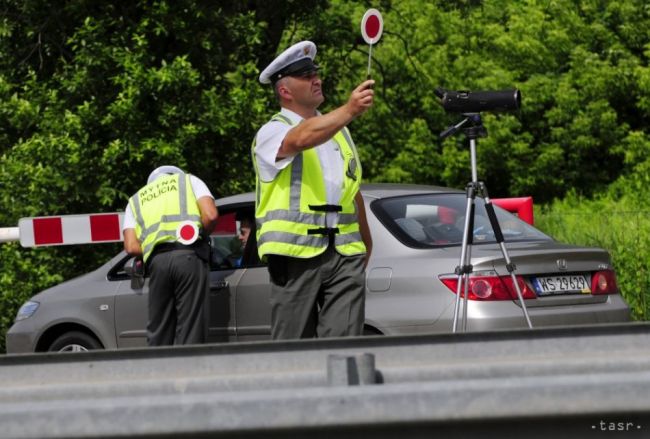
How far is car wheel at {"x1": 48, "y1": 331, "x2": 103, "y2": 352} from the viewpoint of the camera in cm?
924

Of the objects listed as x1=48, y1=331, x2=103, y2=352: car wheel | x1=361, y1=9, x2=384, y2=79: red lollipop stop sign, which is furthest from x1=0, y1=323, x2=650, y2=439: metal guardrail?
x1=48, y1=331, x2=103, y2=352: car wheel

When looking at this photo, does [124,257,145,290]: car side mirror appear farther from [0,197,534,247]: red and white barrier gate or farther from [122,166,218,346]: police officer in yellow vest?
[0,197,534,247]: red and white barrier gate

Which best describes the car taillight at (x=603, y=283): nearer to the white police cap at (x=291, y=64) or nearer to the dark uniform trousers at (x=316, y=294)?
the dark uniform trousers at (x=316, y=294)

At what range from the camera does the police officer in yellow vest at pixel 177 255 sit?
8180 mm

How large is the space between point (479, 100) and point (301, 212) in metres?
2.26

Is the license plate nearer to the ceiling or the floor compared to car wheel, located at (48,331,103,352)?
nearer to the ceiling

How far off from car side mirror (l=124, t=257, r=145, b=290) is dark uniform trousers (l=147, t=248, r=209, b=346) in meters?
0.39

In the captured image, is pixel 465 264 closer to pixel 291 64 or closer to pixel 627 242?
pixel 291 64

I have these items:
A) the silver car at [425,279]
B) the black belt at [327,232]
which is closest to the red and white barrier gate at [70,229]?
the silver car at [425,279]

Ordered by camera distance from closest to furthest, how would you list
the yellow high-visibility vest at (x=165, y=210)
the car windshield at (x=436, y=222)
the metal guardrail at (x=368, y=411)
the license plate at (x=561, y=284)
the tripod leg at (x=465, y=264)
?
the metal guardrail at (x=368, y=411)
the tripod leg at (x=465, y=264)
the license plate at (x=561, y=284)
the car windshield at (x=436, y=222)
the yellow high-visibility vest at (x=165, y=210)

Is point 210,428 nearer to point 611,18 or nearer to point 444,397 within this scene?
point 444,397

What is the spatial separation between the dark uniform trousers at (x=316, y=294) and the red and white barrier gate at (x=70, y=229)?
201 inches

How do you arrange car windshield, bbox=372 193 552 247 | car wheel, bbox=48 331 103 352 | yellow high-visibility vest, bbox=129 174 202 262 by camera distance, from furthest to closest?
car wheel, bbox=48 331 103 352
yellow high-visibility vest, bbox=129 174 202 262
car windshield, bbox=372 193 552 247

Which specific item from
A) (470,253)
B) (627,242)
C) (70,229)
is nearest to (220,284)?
(470,253)
